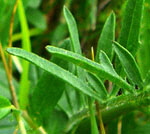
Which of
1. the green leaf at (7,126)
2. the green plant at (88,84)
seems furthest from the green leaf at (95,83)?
the green leaf at (7,126)

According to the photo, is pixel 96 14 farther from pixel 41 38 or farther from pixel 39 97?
pixel 39 97

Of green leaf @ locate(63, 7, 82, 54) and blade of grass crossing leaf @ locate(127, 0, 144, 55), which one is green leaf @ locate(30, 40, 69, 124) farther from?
blade of grass crossing leaf @ locate(127, 0, 144, 55)

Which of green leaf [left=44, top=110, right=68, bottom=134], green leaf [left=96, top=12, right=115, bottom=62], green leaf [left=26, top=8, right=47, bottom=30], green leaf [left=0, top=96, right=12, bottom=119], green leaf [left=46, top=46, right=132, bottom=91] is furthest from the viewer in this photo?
green leaf [left=26, top=8, right=47, bottom=30]

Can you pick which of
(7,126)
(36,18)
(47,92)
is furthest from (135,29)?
(36,18)

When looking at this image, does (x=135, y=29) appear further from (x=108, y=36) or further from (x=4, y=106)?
(x=4, y=106)

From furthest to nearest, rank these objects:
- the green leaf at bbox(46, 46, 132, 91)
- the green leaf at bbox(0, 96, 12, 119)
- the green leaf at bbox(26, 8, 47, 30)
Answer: the green leaf at bbox(26, 8, 47, 30), the green leaf at bbox(0, 96, 12, 119), the green leaf at bbox(46, 46, 132, 91)

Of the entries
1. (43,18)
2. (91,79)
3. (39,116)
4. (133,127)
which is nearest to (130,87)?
(91,79)

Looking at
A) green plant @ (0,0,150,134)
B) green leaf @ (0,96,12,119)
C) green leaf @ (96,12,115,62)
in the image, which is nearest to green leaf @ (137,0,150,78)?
green plant @ (0,0,150,134)
